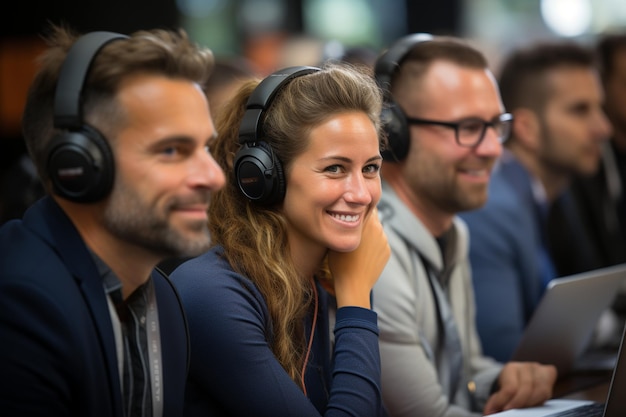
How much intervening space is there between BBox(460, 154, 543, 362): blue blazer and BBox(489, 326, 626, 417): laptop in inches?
20.5

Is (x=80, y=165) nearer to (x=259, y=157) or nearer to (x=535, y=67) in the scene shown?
(x=259, y=157)

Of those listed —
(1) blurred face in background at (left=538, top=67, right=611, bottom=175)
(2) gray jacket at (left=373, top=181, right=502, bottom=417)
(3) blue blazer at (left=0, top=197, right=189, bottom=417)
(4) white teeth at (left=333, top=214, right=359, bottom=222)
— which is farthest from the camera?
(1) blurred face in background at (left=538, top=67, right=611, bottom=175)

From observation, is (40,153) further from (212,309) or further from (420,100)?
(420,100)

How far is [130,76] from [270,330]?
484 millimetres

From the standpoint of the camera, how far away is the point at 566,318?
1.92 metres

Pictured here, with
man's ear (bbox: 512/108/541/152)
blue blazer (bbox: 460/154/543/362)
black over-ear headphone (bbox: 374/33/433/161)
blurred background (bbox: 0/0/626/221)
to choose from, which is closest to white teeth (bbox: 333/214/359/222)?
black over-ear headphone (bbox: 374/33/433/161)

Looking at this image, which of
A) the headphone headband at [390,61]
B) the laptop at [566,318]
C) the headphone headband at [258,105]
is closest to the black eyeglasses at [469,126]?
the headphone headband at [390,61]

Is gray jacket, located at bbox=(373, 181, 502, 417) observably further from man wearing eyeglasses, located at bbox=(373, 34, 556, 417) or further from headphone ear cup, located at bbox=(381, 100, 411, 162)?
headphone ear cup, located at bbox=(381, 100, 411, 162)

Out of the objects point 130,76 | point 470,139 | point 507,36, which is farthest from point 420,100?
point 507,36

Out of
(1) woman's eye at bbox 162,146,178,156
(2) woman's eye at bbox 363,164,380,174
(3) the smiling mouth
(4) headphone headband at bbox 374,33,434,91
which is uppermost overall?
(1) woman's eye at bbox 162,146,178,156

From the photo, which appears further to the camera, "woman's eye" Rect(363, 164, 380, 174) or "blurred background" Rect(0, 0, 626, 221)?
"blurred background" Rect(0, 0, 626, 221)

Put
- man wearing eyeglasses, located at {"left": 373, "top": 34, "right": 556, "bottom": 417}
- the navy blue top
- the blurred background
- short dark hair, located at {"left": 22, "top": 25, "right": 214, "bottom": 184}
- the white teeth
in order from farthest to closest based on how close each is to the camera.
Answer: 1. the blurred background
2. man wearing eyeglasses, located at {"left": 373, "top": 34, "right": 556, "bottom": 417}
3. the white teeth
4. the navy blue top
5. short dark hair, located at {"left": 22, "top": 25, "right": 214, "bottom": 184}

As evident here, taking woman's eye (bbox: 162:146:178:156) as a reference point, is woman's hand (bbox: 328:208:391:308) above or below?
below

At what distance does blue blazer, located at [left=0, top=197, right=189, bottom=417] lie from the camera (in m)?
1.08
